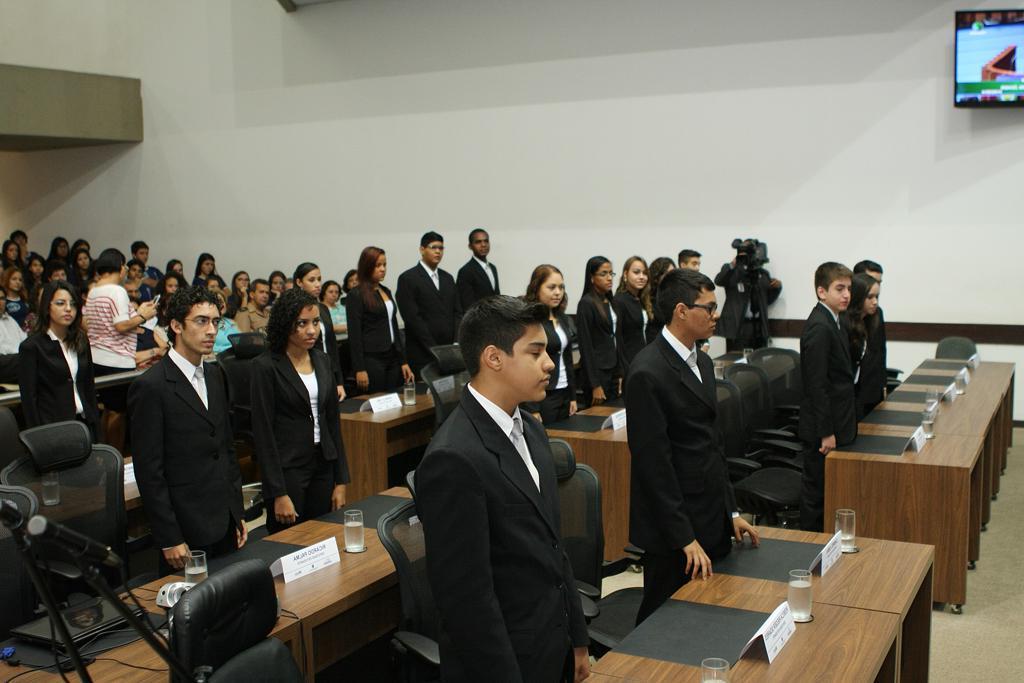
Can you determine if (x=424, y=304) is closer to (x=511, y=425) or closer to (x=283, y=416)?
(x=283, y=416)

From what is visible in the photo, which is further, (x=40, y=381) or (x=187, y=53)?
(x=187, y=53)

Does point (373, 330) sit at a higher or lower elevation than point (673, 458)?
higher

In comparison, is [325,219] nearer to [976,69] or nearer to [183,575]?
[976,69]

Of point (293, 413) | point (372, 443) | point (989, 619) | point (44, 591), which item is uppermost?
point (44, 591)

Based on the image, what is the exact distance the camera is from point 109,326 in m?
6.32

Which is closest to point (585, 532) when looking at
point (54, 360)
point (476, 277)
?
point (54, 360)

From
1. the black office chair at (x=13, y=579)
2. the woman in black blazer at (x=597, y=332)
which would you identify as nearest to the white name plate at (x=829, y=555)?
the black office chair at (x=13, y=579)

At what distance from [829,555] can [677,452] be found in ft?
1.84

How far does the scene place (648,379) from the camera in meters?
3.06

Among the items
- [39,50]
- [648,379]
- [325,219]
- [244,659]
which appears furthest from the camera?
[39,50]

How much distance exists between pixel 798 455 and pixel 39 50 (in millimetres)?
12307

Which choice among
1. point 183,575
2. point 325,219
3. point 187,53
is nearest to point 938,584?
point 183,575

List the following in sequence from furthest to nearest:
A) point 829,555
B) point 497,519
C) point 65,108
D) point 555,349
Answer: point 65,108, point 555,349, point 829,555, point 497,519

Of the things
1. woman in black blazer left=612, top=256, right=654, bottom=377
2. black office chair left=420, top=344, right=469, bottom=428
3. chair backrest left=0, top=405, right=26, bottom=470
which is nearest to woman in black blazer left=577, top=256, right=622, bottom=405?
woman in black blazer left=612, top=256, right=654, bottom=377
